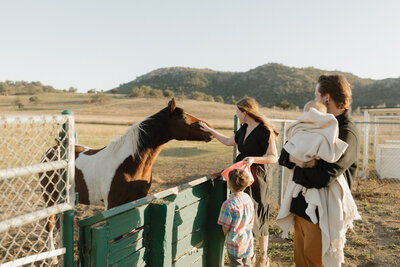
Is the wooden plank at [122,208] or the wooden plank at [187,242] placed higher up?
the wooden plank at [122,208]

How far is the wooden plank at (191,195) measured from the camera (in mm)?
2578

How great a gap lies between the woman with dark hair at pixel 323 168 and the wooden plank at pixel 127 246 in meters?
1.31

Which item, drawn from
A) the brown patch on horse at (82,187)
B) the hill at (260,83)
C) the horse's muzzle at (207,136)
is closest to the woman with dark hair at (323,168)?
the horse's muzzle at (207,136)

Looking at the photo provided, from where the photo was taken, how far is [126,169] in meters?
3.69

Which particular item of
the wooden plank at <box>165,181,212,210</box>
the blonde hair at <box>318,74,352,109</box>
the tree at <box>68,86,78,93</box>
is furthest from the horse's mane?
the tree at <box>68,86,78,93</box>

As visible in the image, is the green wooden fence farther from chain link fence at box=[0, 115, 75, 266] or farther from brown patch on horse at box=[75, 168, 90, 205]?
brown patch on horse at box=[75, 168, 90, 205]

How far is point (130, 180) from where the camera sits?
3.65 m

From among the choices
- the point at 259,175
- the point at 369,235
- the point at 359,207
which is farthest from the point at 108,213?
the point at 359,207

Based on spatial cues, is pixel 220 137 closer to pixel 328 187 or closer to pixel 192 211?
pixel 192 211

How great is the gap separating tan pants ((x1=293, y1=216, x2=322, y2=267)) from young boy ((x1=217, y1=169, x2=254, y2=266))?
20.1 inches

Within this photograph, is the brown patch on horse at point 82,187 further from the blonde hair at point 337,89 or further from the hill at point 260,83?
the hill at point 260,83

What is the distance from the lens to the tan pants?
2.25 meters

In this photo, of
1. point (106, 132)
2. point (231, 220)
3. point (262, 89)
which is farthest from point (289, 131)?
point (262, 89)

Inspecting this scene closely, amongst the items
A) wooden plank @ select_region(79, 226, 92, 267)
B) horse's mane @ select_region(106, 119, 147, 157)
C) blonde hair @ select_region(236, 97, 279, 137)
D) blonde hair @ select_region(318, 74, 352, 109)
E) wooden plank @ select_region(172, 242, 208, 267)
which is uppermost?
blonde hair @ select_region(318, 74, 352, 109)
